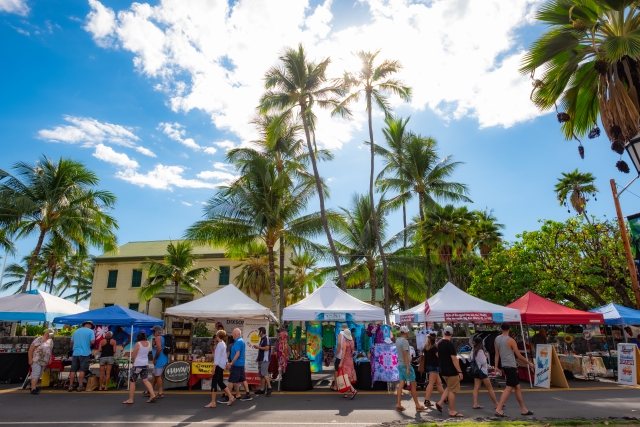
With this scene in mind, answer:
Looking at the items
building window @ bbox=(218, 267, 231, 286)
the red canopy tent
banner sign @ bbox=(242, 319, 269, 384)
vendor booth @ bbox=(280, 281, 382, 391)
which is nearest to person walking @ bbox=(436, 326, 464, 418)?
vendor booth @ bbox=(280, 281, 382, 391)

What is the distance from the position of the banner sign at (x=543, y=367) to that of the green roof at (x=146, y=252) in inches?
995

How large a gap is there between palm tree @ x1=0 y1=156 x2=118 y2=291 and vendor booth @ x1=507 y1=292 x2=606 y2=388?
21.2 meters

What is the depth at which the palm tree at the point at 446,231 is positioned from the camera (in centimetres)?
2419

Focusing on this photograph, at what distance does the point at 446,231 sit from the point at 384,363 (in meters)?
14.5

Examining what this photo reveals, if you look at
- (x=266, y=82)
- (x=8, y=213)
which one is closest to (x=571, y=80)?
(x=266, y=82)

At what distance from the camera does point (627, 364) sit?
12656 millimetres

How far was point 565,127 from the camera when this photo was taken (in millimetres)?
9922

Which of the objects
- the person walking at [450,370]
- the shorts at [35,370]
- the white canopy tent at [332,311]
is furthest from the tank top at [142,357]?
the person walking at [450,370]

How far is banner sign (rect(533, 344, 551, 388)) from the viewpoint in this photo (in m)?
11.9

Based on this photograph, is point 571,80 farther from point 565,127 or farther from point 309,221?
point 309,221

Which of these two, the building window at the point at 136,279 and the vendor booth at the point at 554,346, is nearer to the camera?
the vendor booth at the point at 554,346

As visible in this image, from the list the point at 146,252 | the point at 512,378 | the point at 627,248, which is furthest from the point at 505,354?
the point at 146,252

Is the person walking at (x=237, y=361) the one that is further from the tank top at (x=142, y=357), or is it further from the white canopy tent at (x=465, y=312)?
the white canopy tent at (x=465, y=312)

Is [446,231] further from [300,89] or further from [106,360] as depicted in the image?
[106,360]
